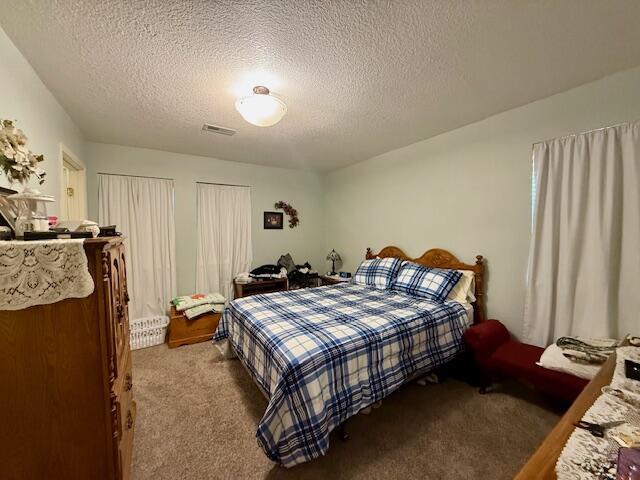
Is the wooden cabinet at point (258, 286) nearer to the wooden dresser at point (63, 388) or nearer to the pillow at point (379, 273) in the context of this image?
the pillow at point (379, 273)

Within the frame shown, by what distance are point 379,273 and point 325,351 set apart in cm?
182

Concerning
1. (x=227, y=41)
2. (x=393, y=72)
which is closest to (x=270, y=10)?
(x=227, y=41)

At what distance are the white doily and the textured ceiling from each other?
118 cm

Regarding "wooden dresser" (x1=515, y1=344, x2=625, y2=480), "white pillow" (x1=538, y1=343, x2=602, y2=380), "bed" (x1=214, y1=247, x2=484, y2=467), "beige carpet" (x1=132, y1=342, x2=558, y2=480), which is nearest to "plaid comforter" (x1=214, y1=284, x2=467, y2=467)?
"bed" (x1=214, y1=247, x2=484, y2=467)

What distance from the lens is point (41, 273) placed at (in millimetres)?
940

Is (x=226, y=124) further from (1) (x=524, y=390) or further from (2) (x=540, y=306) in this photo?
(1) (x=524, y=390)

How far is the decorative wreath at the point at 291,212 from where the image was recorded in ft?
14.6

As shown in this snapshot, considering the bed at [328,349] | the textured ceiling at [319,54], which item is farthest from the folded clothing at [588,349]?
the textured ceiling at [319,54]

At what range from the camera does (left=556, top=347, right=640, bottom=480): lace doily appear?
75 cm

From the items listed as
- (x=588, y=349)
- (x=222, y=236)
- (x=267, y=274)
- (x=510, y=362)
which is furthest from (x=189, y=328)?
(x=588, y=349)

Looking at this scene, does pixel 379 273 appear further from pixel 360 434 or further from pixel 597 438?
pixel 597 438

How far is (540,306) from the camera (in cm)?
221

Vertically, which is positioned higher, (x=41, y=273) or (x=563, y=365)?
(x=41, y=273)

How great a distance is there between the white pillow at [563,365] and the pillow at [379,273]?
151cm
